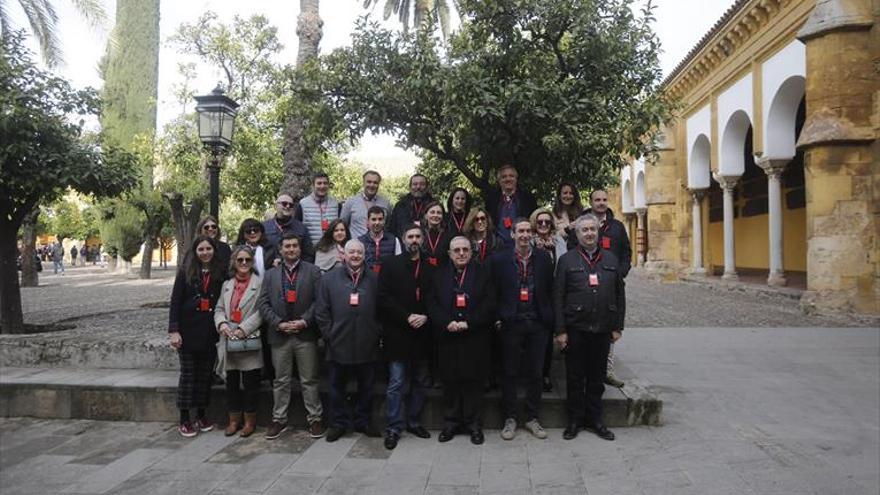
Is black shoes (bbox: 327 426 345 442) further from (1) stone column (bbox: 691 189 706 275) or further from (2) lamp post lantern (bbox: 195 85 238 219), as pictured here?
(1) stone column (bbox: 691 189 706 275)

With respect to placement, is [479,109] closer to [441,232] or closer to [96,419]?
[441,232]

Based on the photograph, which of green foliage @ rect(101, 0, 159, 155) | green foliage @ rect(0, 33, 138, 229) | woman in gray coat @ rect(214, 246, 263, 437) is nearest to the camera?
woman in gray coat @ rect(214, 246, 263, 437)

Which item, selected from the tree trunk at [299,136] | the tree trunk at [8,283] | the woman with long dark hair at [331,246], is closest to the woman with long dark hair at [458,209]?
the woman with long dark hair at [331,246]

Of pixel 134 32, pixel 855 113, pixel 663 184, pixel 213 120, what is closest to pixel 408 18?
pixel 213 120

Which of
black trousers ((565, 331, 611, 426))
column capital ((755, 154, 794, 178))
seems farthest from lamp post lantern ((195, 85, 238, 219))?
column capital ((755, 154, 794, 178))

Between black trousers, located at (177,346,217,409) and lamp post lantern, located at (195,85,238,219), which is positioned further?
lamp post lantern, located at (195,85,238,219)

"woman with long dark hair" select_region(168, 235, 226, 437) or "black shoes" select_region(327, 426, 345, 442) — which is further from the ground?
"woman with long dark hair" select_region(168, 235, 226, 437)

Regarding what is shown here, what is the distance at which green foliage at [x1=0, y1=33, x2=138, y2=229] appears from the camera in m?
8.16

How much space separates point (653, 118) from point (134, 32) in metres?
30.3

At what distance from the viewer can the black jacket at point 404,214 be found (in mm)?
6262

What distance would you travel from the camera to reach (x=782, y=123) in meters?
15.8

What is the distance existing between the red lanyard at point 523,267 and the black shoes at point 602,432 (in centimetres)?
146

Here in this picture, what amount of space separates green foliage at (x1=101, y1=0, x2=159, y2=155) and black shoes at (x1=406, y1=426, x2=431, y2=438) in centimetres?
2815

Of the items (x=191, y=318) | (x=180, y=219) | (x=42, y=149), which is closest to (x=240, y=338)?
(x=191, y=318)
